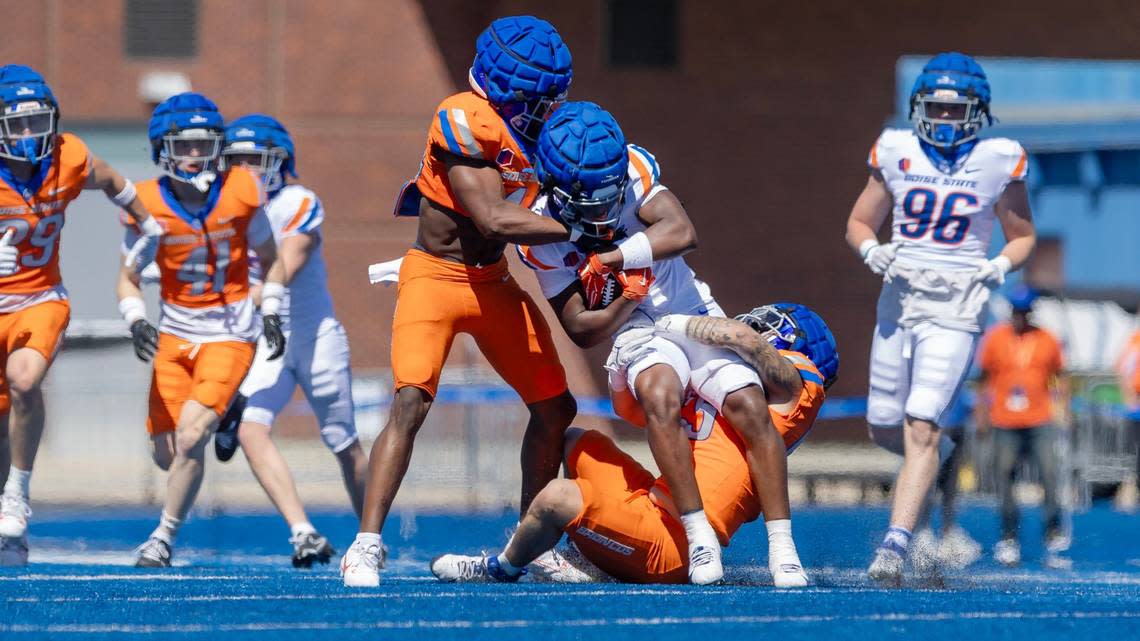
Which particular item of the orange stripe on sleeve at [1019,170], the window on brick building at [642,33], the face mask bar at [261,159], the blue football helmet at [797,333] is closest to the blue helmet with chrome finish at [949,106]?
the orange stripe on sleeve at [1019,170]

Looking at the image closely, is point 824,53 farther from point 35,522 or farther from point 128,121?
point 35,522

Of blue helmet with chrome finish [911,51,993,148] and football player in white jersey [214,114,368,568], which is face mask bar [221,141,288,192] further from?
blue helmet with chrome finish [911,51,993,148]

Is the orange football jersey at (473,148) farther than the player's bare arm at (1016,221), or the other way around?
the player's bare arm at (1016,221)

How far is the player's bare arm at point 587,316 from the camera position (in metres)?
5.69

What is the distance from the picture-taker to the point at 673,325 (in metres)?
5.74

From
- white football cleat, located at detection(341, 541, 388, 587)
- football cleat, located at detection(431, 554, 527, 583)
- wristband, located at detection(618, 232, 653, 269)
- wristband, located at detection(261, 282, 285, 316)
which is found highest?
wristband, located at detection(618, 232, 653, 269)

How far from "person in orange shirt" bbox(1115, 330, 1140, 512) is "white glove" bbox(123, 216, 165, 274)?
→ 31.5ft

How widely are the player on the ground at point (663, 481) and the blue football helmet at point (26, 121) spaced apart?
8.68 feet

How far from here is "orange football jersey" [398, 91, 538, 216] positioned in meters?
5.60

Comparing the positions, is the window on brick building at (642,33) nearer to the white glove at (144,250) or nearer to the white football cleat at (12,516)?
the white glove at (144,250)

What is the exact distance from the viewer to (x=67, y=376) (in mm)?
13180

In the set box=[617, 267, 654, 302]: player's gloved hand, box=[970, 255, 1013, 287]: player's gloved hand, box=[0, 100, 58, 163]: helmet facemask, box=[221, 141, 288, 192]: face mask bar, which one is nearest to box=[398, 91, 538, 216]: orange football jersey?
box=[617, 267, 654, 302]: player's gloved hand

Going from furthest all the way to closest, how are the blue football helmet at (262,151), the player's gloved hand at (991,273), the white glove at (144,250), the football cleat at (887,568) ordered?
the blue football helmet at (262,151) < the white glove at (144,250) < the player's gloved hand at (991,273) < the football cleat at (887,568)

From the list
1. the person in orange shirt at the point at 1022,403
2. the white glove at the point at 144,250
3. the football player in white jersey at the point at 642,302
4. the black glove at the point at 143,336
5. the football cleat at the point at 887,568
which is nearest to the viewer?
the football player in white jersey at the point at 642,302
